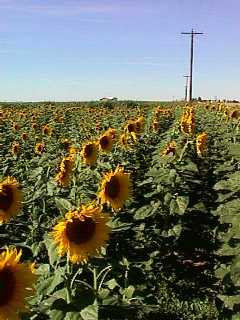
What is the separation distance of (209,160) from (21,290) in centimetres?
956

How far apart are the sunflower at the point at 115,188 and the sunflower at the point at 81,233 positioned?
1177 millimetres

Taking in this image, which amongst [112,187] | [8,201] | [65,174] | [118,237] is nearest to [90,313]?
[8,201]

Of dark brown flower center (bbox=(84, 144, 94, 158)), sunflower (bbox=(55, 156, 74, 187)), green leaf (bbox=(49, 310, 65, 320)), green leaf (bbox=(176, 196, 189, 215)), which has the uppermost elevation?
dark brown flower center (bbox=(84, 144, 94, 158))

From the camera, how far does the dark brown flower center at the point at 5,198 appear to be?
14.9 feet

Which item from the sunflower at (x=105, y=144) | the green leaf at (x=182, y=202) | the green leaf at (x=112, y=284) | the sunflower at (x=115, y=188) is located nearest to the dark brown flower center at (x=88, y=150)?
the sunflower at (x=105, y=144)

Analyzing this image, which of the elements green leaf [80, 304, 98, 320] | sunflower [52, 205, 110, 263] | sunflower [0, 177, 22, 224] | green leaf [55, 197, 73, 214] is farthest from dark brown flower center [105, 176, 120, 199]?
green leaf [80, 304, 98, 320]

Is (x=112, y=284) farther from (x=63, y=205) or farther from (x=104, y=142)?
(x=104, y=142)

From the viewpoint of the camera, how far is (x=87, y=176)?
22.7 feet

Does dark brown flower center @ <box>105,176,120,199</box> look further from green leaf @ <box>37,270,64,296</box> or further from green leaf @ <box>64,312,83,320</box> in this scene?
green leaf @ <box>64,312,83,320</box>

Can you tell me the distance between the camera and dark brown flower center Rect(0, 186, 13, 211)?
4.53m

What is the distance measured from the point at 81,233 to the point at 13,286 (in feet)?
3.02

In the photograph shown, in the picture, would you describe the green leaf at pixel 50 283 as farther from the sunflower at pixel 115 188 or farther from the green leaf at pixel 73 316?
the sunflower at pixel 115 188

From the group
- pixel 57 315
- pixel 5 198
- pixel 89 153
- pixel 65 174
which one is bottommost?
pixel 57 315

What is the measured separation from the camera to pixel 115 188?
4.83 m
